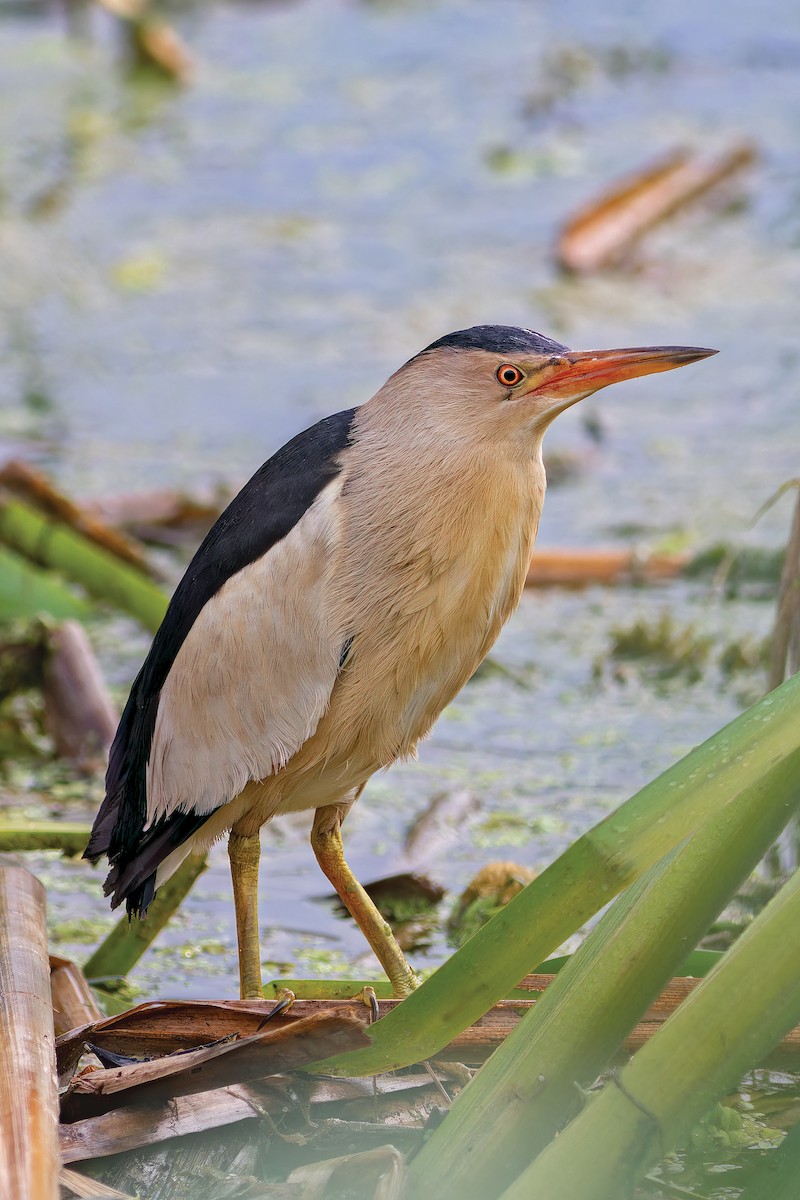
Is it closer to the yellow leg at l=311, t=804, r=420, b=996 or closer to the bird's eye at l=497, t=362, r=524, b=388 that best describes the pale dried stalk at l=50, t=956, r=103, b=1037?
the yellow leg at l=311, t=804, r=420, b=996

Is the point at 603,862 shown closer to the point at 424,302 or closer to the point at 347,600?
the point at 347,600

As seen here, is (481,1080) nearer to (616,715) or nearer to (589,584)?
(616,715)

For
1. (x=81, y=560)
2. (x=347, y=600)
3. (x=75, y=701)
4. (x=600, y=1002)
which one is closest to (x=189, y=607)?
(x=347, y=600)

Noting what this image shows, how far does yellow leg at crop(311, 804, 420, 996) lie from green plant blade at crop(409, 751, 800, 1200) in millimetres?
Result: 809

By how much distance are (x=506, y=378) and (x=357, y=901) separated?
0.93 metres

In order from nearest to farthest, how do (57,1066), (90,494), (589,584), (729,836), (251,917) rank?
(729,836) < (57,1066) < (251,917) < (589,584) < (90,494)

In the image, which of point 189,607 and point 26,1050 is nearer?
point 26,1050

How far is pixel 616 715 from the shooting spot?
448cm

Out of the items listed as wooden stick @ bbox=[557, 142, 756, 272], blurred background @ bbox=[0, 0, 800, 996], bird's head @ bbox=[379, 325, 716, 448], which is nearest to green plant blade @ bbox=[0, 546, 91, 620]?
blurred background @ bbox=[0, 0, 800, 996]

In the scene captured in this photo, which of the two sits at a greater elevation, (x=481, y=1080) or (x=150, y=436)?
(x=481, y=1080)

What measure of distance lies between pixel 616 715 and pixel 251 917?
1.94 m

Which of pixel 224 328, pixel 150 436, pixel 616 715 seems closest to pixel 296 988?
pixel 616 715

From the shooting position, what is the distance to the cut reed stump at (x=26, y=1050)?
1.82 m

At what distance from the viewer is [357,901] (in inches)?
111
